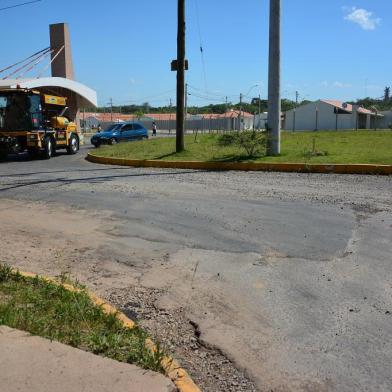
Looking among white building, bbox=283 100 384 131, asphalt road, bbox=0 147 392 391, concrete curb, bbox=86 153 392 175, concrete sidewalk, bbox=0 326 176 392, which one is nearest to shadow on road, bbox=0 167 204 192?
asphalt road, bbox=0 147 392 391

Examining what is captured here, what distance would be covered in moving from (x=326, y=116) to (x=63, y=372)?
252ft

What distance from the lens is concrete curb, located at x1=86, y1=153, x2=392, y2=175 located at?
14648 mm

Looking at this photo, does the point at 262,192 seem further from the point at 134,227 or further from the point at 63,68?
the point at 63,68

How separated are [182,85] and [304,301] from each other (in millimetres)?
15861

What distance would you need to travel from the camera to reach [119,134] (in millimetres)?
34781

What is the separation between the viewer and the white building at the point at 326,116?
74.8 metres

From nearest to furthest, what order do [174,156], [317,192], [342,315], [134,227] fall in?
1. [342,315]
2. [134,227]
3. [317,192]
4. [174,156]

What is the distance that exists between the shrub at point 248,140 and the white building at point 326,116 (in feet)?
185

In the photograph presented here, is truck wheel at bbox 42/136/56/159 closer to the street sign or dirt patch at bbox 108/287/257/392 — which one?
the street sign

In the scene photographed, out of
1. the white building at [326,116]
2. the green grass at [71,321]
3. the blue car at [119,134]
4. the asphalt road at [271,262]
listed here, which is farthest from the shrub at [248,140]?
the white building at [326,116]

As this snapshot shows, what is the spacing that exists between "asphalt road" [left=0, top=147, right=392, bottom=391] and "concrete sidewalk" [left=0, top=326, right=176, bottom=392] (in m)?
0.89

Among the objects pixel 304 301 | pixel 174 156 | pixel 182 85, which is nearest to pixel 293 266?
pixel 304 301

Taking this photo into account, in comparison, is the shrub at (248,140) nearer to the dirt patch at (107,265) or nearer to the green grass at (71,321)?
the dirt patch at (107,265)

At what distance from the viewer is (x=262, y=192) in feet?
38.4
